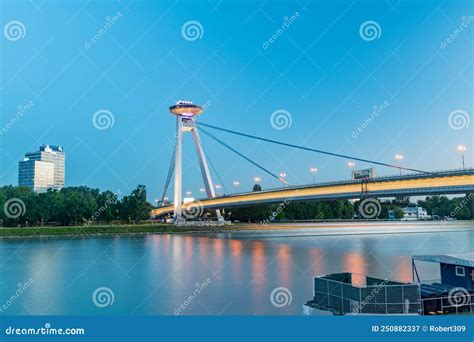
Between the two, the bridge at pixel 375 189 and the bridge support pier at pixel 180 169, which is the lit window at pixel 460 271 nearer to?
the bridge at pixel 375 189

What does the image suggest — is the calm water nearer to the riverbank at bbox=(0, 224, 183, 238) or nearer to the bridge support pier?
the riverbank at bbox=(0, 224, 183, 238)

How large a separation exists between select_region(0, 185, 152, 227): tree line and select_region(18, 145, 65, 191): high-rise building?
129ft

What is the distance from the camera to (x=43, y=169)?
77188 millimetres

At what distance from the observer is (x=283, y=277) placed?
Result: 518 inches

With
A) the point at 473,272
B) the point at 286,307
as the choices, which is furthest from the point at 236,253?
the point at 473,272

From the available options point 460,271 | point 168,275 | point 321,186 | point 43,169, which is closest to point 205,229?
point 321,186

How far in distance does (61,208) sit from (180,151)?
1027 centimetres

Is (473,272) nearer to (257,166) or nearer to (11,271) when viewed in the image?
(11,271)

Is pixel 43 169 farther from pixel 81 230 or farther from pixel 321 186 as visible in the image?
pixel 321 186

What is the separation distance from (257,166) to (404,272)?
27.1 m

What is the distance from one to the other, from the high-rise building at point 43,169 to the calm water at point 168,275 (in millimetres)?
57730

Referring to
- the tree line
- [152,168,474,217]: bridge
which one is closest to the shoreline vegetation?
the tree line

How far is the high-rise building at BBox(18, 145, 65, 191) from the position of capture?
75375 millimetres

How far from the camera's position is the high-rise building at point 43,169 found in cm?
7538
